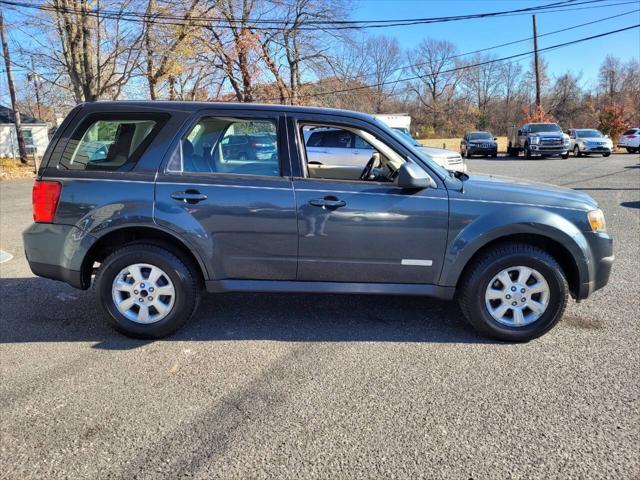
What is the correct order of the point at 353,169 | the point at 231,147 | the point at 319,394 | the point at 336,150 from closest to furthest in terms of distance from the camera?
1. the point at 319,394
2. the point at 231,147
3. the point at 353,169
4. the point at 336,150

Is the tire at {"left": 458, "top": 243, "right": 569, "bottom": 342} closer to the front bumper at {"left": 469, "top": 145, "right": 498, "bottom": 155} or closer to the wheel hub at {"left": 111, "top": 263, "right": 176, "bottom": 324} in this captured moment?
the wheel hub at {"left": 111, "top": 263, "right": 176, "bottom": 324}

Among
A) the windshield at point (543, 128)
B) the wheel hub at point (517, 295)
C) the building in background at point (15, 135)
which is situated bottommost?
the wheel hub at point (517, 295)

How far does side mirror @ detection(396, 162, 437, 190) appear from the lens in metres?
3.63

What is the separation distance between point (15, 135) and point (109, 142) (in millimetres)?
38019

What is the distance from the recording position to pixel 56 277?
397cm

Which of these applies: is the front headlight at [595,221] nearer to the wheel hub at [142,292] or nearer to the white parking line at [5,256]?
the wheel hub at [142,292]

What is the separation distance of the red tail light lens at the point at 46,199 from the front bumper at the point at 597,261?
4.11 meters

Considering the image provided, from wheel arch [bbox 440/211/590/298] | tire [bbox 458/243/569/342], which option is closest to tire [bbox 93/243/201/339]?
wheel arch [bbox 440/211/590/298]

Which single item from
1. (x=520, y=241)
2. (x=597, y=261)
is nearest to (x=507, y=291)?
(x=520, y=241)

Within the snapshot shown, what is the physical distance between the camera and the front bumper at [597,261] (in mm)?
3787

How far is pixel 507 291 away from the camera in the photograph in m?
3.79

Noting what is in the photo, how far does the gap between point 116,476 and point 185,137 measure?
Answer: 245cm

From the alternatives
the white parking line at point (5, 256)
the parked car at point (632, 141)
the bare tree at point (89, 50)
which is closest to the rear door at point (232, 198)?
the white parking line at point (5, 256)

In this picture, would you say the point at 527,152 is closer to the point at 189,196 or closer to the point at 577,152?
the point at 577,152
